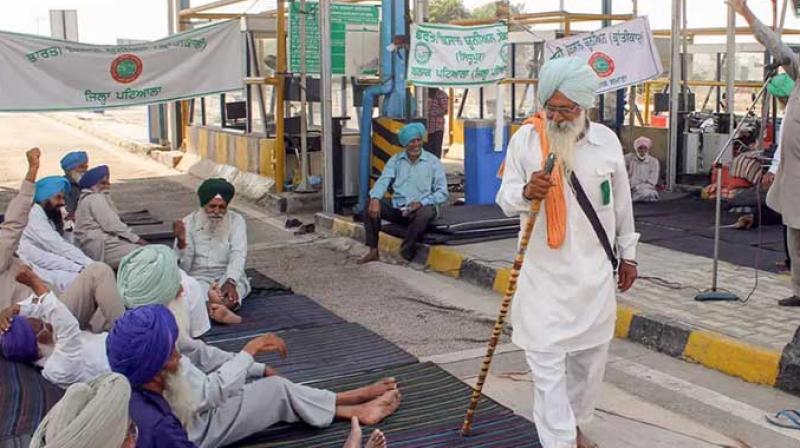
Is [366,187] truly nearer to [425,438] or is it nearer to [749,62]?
[425,438]

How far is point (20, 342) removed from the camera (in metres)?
4.81

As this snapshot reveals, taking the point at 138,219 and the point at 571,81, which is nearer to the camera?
the point at 571,81

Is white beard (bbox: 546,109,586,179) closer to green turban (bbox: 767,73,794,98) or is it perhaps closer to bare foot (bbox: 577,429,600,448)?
bare foot (bbox: 577,429,600,448)

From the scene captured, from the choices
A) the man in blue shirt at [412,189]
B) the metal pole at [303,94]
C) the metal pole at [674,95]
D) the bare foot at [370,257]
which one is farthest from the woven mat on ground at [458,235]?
the metal pole at [674,95]

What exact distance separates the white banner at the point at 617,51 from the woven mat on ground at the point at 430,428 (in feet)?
19.8

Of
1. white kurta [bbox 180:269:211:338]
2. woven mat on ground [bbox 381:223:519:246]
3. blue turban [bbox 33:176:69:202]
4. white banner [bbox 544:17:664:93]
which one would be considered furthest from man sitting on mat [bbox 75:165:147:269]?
white banner [bbox 544:17:664:93]

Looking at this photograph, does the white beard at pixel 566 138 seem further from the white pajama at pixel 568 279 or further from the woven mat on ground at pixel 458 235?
the woven mat on ground at pixel 458 235

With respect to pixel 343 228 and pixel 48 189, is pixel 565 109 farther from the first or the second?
pixel 343 228

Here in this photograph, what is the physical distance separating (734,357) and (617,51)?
551 cm

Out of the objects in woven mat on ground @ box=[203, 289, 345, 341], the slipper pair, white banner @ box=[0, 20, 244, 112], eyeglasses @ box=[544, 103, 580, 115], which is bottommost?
the slipper pair

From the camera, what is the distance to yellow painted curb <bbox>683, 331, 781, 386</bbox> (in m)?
5.35

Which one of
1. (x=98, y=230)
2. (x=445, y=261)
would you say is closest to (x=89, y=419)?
(x=98, y=230)

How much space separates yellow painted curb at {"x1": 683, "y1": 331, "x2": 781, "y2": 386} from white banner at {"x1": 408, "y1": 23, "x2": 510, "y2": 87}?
4.78 meters

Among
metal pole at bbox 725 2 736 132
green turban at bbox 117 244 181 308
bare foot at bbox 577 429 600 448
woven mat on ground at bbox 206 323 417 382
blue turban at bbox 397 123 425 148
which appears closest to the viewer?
green turban at bbox 117 244 181 308
